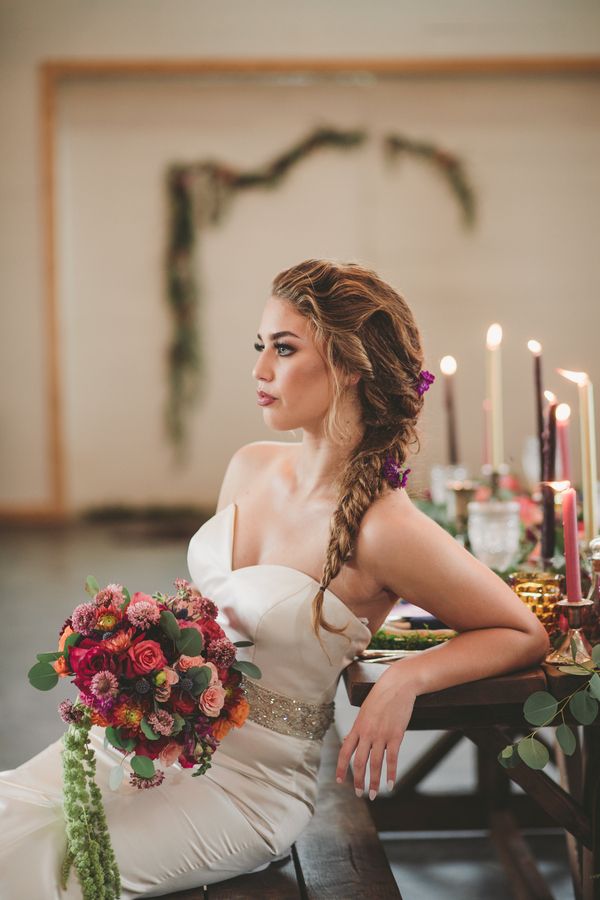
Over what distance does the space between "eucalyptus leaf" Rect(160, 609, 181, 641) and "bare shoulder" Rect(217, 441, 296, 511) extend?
1.96 feet

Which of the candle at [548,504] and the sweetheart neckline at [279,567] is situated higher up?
the candle at [548,504]

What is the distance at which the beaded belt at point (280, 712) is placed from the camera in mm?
1812

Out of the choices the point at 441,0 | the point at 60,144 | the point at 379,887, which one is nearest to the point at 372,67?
the point at 441,0

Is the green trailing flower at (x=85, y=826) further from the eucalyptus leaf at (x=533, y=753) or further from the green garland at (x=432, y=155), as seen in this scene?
the green garland at (x=432, y=155)

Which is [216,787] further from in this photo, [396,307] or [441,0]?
[441,0]

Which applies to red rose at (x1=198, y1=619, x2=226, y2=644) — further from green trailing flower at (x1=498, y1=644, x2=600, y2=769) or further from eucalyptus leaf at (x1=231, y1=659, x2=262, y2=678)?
green trailing flower at (x1=498, y1=644, x2=600, y2=769)

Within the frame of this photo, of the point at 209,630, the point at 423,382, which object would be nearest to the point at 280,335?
the point at 423,382

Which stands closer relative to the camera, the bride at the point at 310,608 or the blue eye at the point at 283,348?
the bride at the point at 310,608

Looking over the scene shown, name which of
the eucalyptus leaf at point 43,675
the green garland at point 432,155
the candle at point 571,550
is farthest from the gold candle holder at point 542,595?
the green garland at point 432,155

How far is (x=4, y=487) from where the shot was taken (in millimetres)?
8500

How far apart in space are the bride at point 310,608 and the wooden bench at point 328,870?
29 mm

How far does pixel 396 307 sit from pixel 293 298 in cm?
19

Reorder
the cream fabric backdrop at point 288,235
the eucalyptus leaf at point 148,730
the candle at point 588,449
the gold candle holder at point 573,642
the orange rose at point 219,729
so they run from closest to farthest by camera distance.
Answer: the eucalyptus leaf at point 148,730 → the orange rose at point 219,729 → the gold candle holder at point 573,642 → the candle at point 588,449 → the cream fabric backdrop at point 288,235

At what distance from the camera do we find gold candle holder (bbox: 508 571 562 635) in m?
1.83
